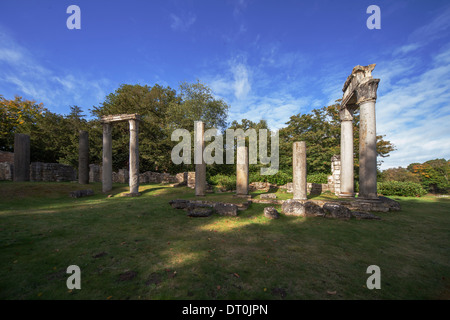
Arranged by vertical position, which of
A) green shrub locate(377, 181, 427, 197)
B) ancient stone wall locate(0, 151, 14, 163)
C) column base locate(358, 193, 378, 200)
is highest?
ancient stone wall locate(0, 151, 14, 163)

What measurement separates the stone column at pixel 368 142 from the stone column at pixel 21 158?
24759 millimetres

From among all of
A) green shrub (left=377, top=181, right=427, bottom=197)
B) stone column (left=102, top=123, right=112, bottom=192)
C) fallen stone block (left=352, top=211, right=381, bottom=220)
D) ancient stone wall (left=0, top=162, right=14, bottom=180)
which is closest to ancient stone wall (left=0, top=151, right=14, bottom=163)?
ancient stone wall (left=0, top=162, right=14, bottom=180)

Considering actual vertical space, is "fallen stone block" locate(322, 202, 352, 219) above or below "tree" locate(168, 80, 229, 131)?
below

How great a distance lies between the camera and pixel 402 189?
48.3 ft

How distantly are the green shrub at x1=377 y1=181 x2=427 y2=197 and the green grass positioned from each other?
32.9ft

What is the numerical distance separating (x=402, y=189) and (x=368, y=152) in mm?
10356

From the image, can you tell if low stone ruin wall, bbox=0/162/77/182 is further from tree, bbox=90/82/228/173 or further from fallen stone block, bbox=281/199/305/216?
fallen stone block, bbox=281/199/305/216

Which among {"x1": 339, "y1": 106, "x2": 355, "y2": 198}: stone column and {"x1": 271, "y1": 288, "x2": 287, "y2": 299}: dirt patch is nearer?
{"x1": 271, "y1": 288, "x2": 287, "y2": 299}: dirt patch

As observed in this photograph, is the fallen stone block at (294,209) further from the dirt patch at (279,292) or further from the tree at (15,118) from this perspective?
the tree at (15,118)

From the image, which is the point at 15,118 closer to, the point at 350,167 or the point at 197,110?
the point at 197,110

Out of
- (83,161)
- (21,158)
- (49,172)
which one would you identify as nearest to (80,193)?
(83,161)

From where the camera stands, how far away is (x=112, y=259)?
3.65 m

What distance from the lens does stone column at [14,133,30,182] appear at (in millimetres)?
14548
